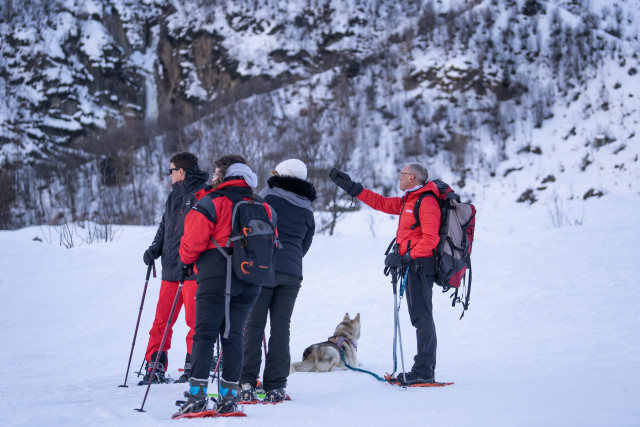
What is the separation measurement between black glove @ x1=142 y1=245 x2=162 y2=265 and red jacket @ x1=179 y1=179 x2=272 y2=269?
1.31 metres

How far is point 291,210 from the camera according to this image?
3.73 m

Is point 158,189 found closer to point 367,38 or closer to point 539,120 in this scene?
point 367,38

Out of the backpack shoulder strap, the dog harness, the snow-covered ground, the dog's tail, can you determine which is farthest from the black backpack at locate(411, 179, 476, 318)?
the dog's tail

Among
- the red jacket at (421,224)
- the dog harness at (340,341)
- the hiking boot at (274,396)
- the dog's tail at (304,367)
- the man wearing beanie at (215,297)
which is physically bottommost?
the hiking boot at (274,396)

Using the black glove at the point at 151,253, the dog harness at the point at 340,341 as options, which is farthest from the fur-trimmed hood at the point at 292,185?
the dog harness at the point at 340,341

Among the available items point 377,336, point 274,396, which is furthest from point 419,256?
point 377,336

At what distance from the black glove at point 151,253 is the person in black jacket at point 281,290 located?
1201 mm

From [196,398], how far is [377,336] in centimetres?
404

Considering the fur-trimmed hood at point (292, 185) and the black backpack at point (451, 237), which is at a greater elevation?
the fur-trimmed hood at point (292, 185)

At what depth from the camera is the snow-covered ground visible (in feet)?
10.1

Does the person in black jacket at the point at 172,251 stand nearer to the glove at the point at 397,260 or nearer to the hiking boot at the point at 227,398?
the hiking boot at the point at 227,398

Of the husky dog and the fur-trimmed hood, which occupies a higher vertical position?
the fur-trimmed hood

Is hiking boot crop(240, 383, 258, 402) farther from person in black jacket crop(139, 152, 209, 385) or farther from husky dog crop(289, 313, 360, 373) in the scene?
husky dog crop(289, 313, 360, 373)

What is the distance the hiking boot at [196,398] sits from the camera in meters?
2.88
